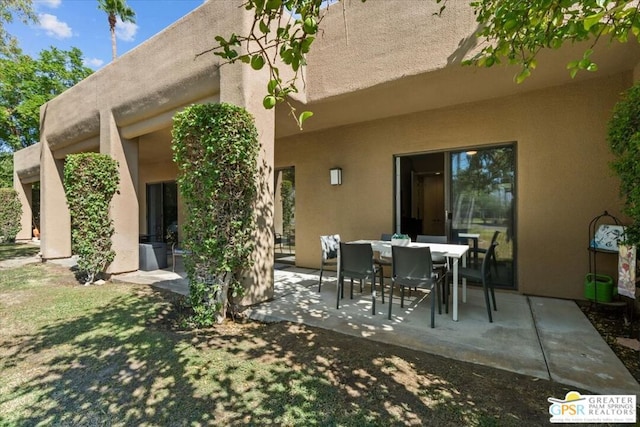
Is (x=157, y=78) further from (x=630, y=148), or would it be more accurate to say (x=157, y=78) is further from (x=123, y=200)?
(x=630, y=148)

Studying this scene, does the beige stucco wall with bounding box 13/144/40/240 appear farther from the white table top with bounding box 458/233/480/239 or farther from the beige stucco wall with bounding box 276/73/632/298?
the white table top with bounding box 458/233/480/239

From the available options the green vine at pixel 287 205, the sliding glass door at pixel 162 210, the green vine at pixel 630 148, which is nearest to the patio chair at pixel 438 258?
the green vine at pixel 630 148

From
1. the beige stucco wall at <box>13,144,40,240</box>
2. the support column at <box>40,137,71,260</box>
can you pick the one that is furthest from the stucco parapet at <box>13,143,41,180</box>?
the support column at <box>40,137,71,260</box>

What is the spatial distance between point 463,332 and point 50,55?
27885mm

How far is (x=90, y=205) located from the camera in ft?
19.9

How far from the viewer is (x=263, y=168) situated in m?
4.47

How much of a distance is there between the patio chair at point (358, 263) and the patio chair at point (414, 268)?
304 millimetres

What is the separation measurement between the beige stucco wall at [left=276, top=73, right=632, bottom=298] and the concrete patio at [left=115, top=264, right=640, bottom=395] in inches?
24.3

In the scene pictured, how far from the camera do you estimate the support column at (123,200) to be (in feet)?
21.5

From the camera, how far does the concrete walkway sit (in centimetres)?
263

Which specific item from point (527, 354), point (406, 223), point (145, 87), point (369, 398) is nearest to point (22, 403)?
point (369, 398)

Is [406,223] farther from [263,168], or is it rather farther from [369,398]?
[369,398]

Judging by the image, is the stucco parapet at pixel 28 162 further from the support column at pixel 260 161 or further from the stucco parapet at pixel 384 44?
the stucco parapet at pixel 384 44

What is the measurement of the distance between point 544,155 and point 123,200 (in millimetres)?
8155
